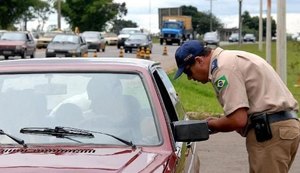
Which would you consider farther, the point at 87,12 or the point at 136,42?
the point at 87,12

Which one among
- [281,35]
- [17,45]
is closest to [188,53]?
[281,35]

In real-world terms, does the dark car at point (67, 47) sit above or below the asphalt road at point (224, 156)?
above

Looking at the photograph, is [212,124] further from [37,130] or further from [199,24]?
[199,24]

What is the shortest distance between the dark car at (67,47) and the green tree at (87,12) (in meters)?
46.8

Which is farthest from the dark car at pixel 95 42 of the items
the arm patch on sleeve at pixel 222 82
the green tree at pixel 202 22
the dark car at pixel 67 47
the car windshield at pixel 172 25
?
the green tree at pixel 202 22

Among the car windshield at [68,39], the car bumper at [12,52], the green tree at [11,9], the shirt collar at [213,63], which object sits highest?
the green tree at [11,9]

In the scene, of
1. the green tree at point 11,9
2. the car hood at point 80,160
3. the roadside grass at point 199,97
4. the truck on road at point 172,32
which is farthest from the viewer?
the truck on road at point 172,32

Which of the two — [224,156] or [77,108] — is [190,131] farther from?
[224,156]

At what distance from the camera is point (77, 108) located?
4906mm

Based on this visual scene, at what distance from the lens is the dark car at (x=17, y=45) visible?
35250 mm

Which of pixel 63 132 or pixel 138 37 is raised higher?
pixel 63 132

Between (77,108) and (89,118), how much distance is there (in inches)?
6.1

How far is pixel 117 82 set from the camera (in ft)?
16.4

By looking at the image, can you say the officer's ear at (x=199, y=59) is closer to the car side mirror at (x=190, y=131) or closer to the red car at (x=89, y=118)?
the red car at (x=89, y=118)
